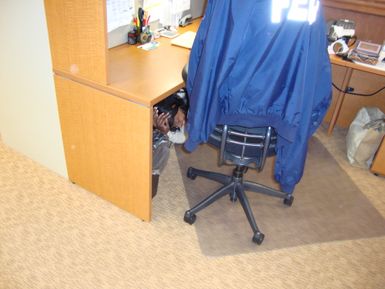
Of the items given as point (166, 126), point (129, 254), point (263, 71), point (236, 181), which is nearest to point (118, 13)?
point (166, 126)

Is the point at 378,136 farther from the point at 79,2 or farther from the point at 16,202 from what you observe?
the point at 16,202

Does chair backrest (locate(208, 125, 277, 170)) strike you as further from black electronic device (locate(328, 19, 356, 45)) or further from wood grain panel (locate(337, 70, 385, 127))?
wood grain panel (locate(337, 70, 385, 127))

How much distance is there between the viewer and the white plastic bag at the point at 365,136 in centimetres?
241

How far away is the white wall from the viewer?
168 cm

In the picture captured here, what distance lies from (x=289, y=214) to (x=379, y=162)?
80cm

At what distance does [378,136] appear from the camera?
240cm

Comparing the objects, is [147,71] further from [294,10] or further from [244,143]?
[294,10]

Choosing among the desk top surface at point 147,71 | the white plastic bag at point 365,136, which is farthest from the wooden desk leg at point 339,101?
the desk top surface at point 147,71

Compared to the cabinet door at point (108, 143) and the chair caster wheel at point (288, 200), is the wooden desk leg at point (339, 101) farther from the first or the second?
the cabinet door at point (108, 143)

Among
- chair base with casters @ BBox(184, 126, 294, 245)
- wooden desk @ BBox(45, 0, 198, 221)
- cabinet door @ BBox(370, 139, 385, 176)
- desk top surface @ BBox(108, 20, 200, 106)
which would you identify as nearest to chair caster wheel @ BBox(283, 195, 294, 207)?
chair base with casters @ BBox(184, 126, 294, 245)

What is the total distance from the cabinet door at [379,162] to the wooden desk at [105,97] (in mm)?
1440

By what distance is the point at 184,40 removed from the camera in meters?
2.14

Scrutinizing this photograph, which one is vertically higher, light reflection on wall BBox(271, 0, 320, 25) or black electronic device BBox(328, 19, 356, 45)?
light reflection on wall BBox(271, 0, 320, 25)

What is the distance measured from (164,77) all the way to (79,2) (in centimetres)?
49
